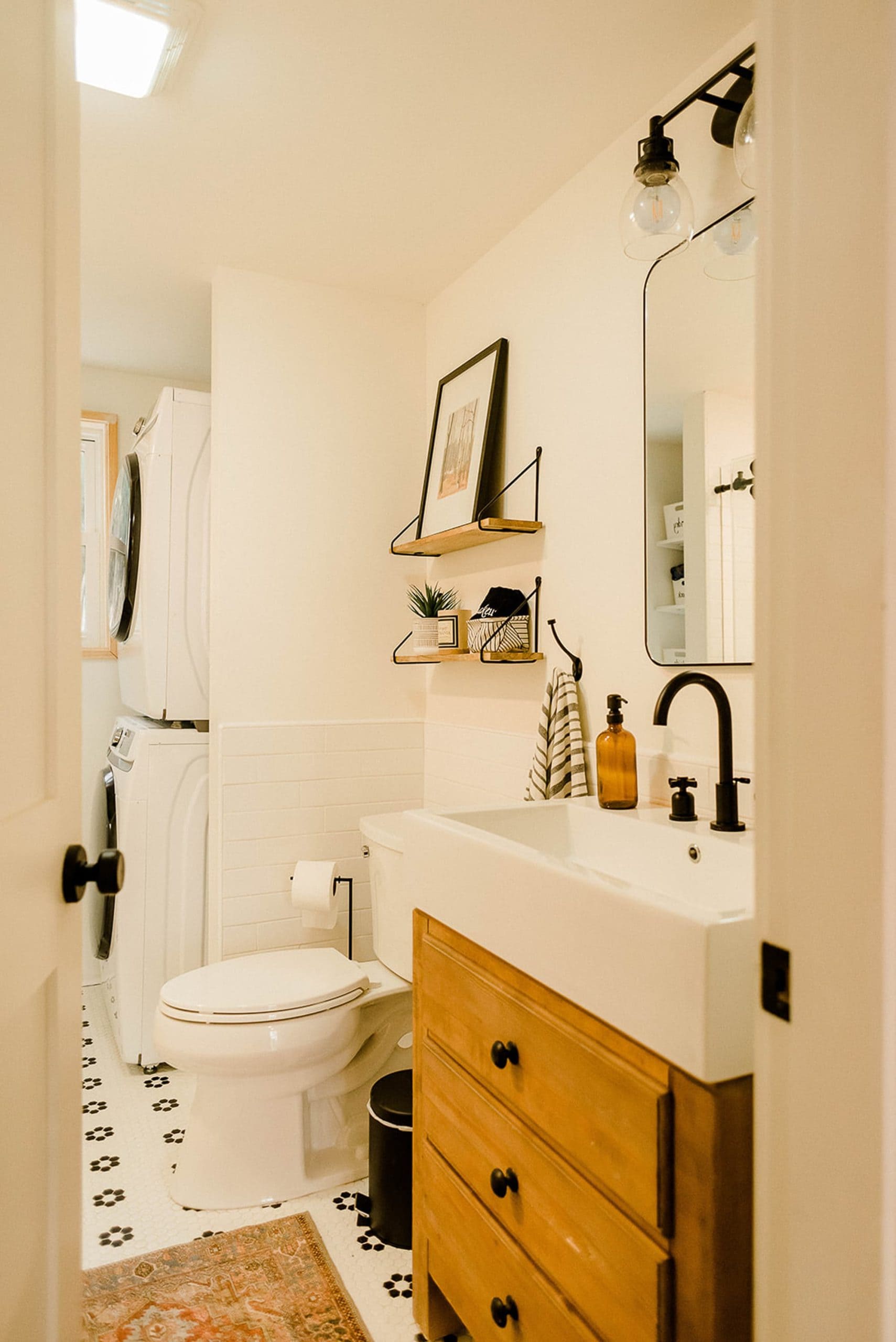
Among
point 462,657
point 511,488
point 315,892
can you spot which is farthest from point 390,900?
point 511,488

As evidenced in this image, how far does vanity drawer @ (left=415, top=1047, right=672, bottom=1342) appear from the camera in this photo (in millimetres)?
992

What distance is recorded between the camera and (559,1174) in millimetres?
1149

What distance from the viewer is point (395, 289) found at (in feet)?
9.10

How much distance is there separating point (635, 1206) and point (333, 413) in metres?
2.35

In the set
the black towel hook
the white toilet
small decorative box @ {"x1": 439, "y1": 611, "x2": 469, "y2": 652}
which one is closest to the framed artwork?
small decorative box @ {"x1": 439, "y1": 611, "x2": 469, "y2": 652}

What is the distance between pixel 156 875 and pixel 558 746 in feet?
4.83

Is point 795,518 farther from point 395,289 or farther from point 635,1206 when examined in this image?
point 395,289

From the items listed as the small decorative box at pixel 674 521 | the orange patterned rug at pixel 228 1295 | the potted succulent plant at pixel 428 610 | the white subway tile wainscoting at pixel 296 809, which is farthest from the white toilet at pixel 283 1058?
the small decorative box at pixel 674 521

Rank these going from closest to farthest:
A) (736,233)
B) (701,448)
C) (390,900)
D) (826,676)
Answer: (826,676) → (736,233) → (701,448) → (390,900)

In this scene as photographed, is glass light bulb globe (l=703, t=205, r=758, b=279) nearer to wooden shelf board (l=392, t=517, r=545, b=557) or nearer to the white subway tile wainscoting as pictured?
wooden shelf board (l=392, t=517, r=545, b=557)

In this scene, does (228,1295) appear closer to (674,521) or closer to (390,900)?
(390,900)

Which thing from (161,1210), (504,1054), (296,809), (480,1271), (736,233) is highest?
(736,233)

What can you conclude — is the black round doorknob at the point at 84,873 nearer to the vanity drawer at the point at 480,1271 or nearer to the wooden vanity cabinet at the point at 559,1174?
the wooden vanity cabinet at the point at 559,1174

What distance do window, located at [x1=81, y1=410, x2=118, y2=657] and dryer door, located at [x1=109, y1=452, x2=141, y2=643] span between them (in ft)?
0.82
